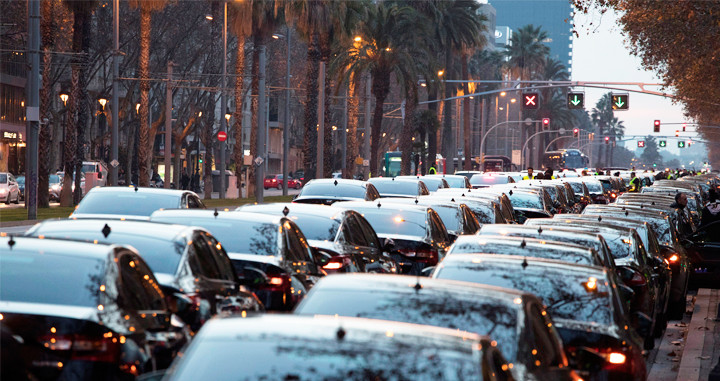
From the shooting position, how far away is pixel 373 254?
14.2 m

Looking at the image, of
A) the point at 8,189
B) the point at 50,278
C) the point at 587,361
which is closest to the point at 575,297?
the point at 587,361

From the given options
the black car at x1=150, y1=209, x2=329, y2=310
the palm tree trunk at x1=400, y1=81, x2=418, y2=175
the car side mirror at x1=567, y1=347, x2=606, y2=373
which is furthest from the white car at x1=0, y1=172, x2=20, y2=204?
the car side mirror at x1=567, y1=347, x2=606, y2=373

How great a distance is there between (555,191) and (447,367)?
97.9 ft

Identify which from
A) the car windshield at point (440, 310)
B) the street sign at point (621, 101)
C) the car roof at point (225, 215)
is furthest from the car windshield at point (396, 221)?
the street sign at point (621, 101)

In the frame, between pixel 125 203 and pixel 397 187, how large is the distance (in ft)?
49.8

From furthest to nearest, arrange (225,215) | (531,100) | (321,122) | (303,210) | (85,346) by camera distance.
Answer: (531,100), (321,122), (303,210), (225,215), (85,346)

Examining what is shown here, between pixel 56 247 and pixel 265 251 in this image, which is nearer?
pixel 56 247

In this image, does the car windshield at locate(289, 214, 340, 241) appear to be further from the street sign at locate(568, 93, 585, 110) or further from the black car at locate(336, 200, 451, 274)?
the street sign at locate(568, 93, 585, 110)

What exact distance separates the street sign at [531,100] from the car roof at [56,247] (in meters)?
56.2

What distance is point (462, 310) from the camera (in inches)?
261

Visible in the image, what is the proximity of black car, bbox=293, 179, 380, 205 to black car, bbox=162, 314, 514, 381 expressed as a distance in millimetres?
18647

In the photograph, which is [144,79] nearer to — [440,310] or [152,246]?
[152,246]

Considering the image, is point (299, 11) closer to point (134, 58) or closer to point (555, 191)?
point (134, 58)

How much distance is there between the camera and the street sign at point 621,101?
61812 mm
